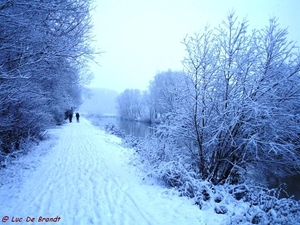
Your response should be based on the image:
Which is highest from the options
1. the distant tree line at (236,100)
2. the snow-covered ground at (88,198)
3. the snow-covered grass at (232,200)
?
the distant tree line at (236,100)

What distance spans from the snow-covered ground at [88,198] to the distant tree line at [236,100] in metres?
1.04

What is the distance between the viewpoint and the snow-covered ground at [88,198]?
3381 millimetres

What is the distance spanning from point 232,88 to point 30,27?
18.6ft

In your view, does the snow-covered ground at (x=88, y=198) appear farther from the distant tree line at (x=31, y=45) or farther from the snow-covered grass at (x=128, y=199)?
the distant tree line at (x=31, y=45)

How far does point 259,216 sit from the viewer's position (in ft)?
10.7

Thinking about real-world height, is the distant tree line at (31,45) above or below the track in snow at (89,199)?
above

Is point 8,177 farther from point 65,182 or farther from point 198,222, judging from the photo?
point 198,222

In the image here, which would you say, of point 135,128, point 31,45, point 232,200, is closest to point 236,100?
point 232,200

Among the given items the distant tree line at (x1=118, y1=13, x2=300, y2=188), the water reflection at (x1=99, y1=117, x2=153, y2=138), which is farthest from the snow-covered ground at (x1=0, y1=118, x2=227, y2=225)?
the water reflection at (x1=99, y1=117, x2=153, y2=138)

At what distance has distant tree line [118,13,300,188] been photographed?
198 inches

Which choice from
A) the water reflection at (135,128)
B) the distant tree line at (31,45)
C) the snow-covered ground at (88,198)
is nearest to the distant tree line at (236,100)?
the snow-covered ground at (88,198)

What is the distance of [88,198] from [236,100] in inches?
187

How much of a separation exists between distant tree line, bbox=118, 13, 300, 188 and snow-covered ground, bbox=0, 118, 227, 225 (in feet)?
3.42

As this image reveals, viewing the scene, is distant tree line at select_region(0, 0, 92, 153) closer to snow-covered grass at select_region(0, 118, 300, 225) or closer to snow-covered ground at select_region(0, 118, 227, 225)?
snow-covered ground at select_region(0, 118, 227, 225)
